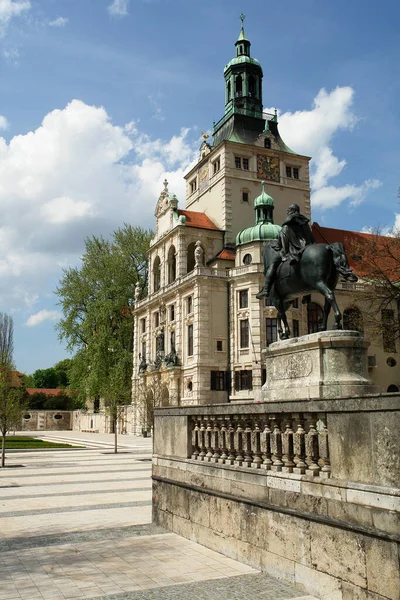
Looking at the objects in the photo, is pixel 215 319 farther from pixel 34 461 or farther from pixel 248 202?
pixel 34 461

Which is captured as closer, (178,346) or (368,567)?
(368,567)

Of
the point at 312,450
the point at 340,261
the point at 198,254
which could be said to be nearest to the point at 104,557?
the point at 312,450

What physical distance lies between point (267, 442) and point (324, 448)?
1.27 metres

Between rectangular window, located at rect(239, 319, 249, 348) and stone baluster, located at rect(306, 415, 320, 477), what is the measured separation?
39.7 metres

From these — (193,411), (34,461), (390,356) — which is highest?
(390,356)

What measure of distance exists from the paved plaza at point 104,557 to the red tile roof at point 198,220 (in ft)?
129

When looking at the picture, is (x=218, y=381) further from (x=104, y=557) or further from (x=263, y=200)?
(x=104, y=557)

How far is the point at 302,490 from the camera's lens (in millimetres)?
6762

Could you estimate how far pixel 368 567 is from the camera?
5.63m

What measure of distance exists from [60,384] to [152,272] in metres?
69.2

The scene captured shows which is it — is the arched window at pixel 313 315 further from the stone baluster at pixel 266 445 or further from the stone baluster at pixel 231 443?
the stone baluster at pixel 266 445

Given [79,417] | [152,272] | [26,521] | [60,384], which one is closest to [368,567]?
[26,521]

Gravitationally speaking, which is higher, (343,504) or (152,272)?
(152,272)

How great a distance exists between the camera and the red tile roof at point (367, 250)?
109 feet
